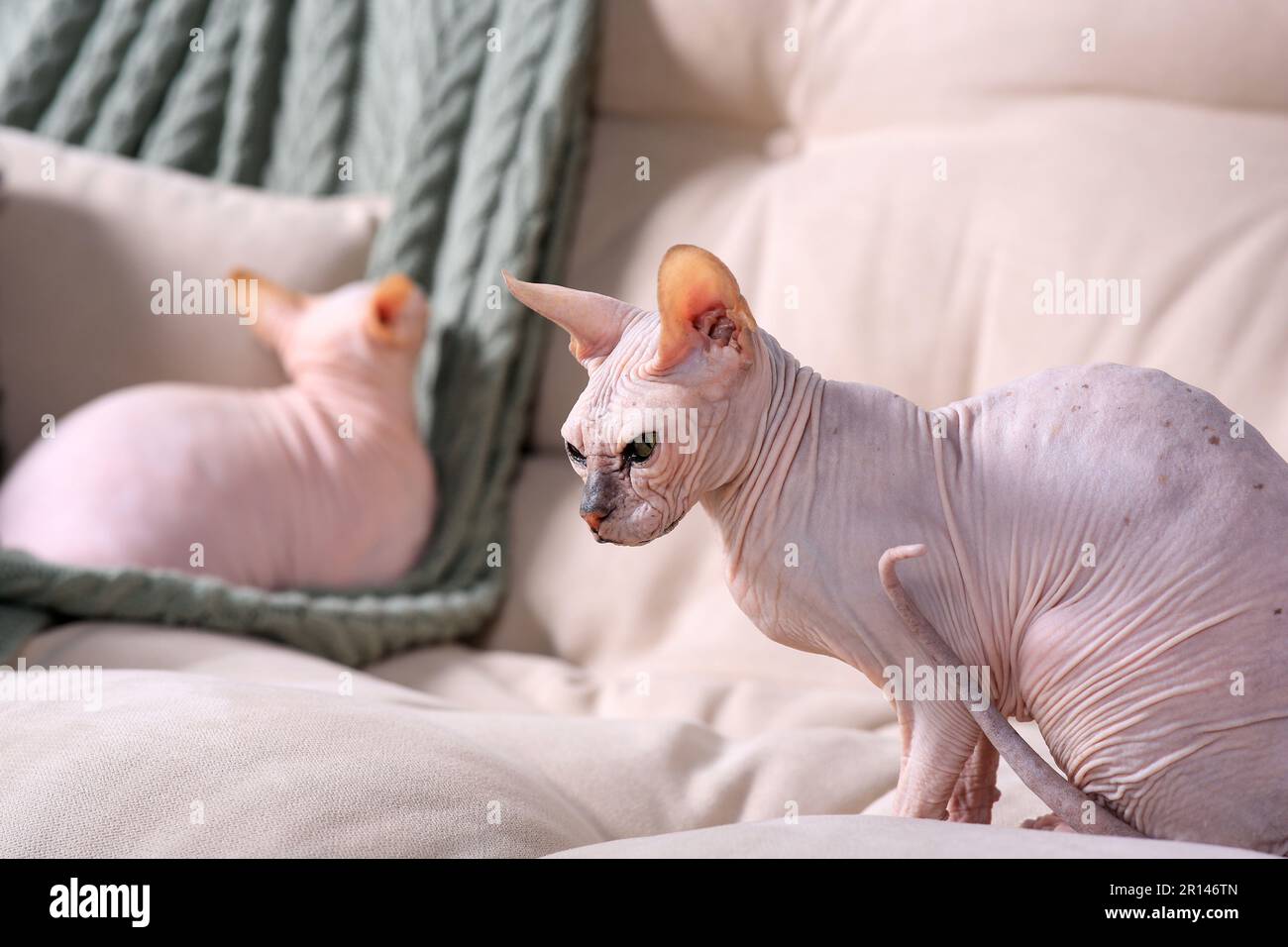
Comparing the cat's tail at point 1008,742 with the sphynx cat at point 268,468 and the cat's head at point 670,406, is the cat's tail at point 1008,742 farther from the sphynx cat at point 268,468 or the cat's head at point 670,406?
the sphynx cat at point 268,468

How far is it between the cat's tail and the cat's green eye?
0.40ft

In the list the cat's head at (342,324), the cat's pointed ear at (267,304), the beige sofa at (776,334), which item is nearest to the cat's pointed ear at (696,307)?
the beige sofa at (776,334)

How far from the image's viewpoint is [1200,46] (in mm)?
1166

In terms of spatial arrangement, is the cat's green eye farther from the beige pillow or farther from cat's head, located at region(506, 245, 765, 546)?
the beige pillow

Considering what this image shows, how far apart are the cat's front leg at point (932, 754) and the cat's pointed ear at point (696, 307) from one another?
0.21 meters

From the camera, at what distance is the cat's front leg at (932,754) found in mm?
608

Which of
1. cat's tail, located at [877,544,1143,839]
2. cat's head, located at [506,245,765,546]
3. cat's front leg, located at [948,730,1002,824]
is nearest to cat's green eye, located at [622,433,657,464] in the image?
cat's head, located at [506,245,765,546]

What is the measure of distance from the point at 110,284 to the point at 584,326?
1.08 m

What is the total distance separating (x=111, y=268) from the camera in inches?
59.1

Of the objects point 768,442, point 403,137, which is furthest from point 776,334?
point 768,442

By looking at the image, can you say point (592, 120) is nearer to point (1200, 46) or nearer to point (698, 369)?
point (1200, 46)

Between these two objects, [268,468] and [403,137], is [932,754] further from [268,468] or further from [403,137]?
[403,137]

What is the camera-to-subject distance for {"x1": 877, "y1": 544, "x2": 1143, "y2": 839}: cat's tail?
0.58m

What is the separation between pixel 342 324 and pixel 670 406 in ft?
3.12
